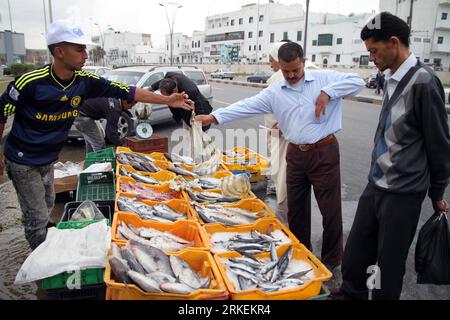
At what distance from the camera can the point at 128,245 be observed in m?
2.76

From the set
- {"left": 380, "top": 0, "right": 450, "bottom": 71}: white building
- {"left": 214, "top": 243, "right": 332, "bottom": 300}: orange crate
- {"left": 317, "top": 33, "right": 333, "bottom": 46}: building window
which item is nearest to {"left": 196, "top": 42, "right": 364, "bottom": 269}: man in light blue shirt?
{"left": 214, "top": 243, "right": 332, "bottom": 300}: orange crate

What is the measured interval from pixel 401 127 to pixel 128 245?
7.07 feet

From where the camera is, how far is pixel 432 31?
1980 inches

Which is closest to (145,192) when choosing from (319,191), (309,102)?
(319,191)

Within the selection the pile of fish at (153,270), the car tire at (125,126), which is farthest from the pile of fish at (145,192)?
the car tire at (125,126)

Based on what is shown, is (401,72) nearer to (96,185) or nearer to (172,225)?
(172,225)

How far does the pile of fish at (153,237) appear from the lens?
118 inches

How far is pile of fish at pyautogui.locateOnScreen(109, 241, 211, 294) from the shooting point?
2320 millimetres

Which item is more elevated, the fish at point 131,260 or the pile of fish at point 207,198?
the fish at point 131,260

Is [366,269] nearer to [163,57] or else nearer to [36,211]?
[36,211]

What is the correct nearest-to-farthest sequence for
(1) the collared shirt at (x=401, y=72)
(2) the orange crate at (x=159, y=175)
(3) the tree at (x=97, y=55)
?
(1) the collared shirt at (x=401, y=72), (2) the orange crate at (x=159, y=175), (3) the tree at (x=97, y=55)

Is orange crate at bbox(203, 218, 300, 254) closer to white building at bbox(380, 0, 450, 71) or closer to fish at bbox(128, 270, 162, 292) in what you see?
fish at bbox(128, 270, 162, 292)

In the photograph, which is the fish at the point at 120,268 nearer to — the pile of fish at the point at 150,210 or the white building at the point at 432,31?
the pile of fish at the point at 150,210

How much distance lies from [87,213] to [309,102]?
2.40 metres
